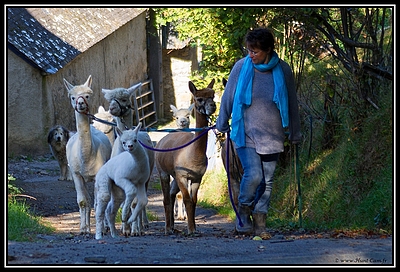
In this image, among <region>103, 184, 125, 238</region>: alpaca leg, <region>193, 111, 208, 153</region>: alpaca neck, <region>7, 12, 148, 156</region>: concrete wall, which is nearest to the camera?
<region>103, 184, 125, 238</region>: alpaca leg

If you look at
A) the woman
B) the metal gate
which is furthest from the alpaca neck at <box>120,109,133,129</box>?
the metal gate

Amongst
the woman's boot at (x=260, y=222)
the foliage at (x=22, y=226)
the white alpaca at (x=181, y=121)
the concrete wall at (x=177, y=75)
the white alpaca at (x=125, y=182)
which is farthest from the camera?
the concrete wall at (x=177, y=75)

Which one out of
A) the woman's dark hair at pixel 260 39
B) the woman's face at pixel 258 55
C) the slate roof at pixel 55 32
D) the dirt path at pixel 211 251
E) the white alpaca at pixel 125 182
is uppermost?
the slate roof at pixel 55 32

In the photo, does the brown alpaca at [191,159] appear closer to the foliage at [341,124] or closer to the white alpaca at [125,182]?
the white alpaca at [125,182]

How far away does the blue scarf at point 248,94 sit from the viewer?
802 cm

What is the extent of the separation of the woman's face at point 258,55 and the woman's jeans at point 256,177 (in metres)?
0.93

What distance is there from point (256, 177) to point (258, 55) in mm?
1275

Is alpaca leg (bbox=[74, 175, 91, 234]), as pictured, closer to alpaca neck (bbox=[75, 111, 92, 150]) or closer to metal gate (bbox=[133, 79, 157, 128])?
alpaca neck (bbox=[75, 111, 92, 150])

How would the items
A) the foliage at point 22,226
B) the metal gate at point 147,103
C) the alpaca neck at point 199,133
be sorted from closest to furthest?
the foliage at point 22,226 < the alpaca neck at point 199,133 < the metal gate at point 147,103

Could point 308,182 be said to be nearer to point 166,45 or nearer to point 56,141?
point 56,141

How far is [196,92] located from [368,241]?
10.6ft

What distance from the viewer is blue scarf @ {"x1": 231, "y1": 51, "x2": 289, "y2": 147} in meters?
8.02

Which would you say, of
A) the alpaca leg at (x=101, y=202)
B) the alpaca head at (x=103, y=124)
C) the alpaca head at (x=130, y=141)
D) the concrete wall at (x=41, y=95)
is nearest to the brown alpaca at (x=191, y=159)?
the alpaca head at (x=130, y=141)

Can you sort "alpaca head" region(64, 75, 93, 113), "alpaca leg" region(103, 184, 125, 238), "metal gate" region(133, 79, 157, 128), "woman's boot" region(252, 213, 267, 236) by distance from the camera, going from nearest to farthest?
"woman's boot" region(252, 213, 267, 236), "alpaca leg" region(103, 184, 125, 238), "alpaca head" region(64, 75, 93, 113), "metal gate" region(133, 79, 157, 128)
